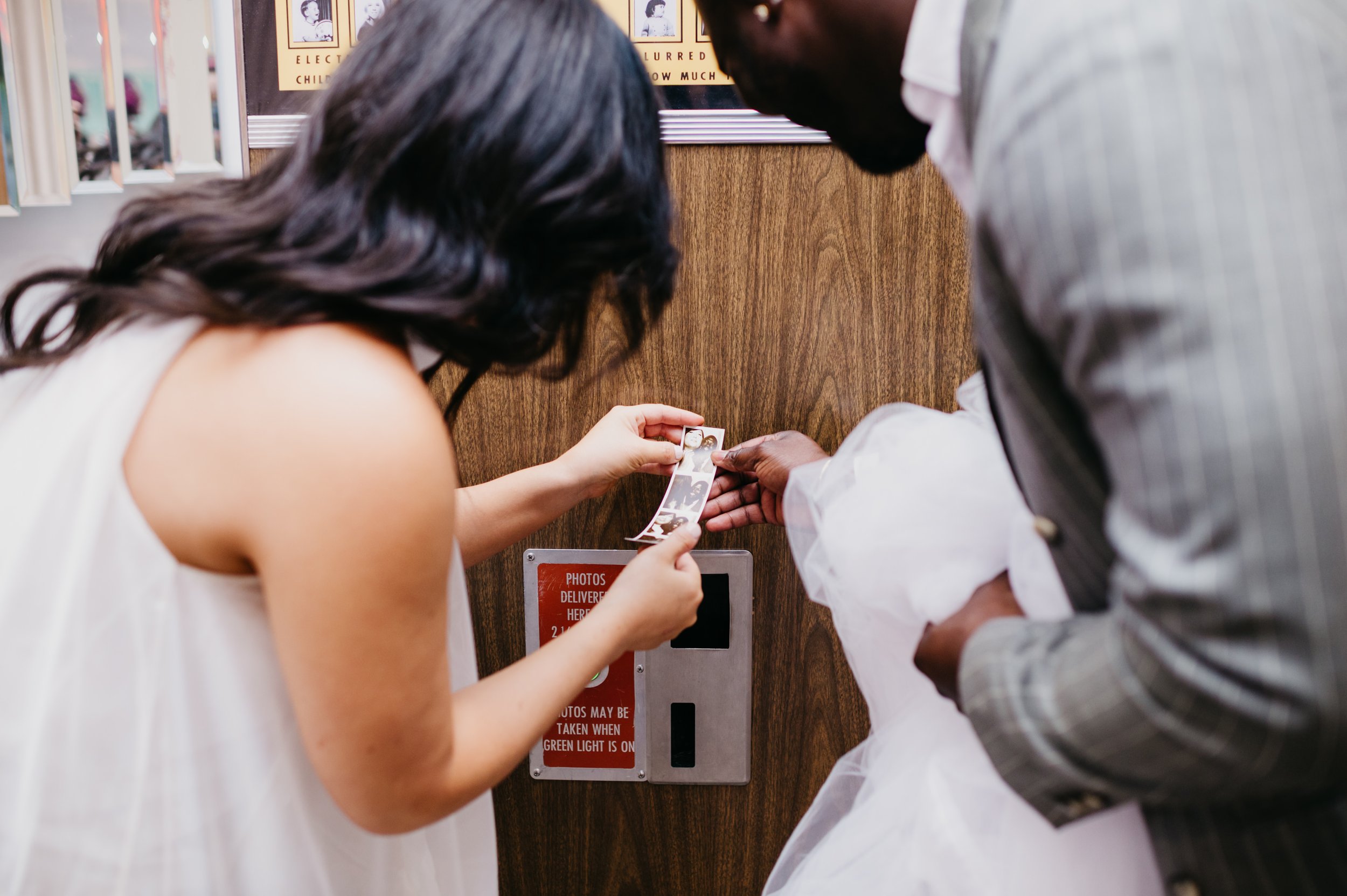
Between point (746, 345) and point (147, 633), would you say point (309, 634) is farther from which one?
point (746, 345)

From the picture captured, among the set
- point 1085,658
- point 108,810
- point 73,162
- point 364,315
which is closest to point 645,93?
point 364,315

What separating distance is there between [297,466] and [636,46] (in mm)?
665

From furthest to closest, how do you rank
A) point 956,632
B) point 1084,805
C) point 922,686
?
1. point 922,686
2. point 956,632
3. point 1084,805

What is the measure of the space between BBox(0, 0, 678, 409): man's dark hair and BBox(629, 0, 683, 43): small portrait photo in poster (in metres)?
0.33

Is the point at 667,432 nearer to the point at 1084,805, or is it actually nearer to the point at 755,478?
the point at 755,478

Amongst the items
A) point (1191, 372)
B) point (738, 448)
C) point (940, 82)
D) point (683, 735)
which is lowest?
point (683, 735)

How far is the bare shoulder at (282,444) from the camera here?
1.66 ft

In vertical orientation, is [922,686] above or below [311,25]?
below

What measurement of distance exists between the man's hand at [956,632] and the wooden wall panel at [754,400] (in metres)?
0.42

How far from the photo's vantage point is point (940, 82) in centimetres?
55

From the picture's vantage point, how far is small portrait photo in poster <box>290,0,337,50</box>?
0.98 m

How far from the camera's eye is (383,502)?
1.68ft

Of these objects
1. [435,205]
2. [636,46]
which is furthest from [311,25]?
[435,205]

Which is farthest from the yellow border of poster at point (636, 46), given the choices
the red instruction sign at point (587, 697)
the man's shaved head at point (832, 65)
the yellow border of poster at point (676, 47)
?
the red instruction sign at point (587, 697)
